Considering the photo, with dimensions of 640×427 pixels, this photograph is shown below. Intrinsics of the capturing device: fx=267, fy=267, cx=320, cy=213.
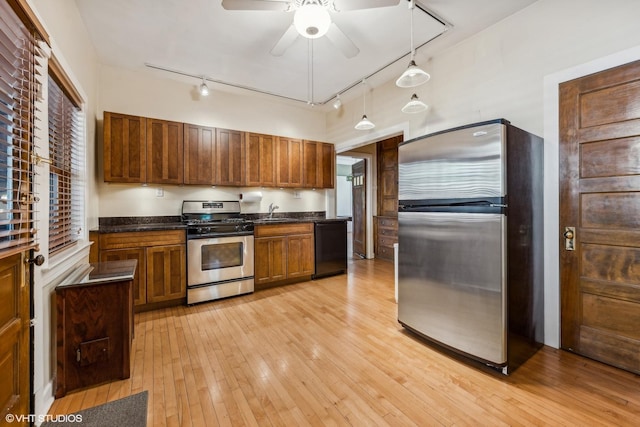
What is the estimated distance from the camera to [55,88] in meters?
1.99

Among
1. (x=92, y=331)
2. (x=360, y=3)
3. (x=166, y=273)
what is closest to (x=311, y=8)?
(x=360, y=3)

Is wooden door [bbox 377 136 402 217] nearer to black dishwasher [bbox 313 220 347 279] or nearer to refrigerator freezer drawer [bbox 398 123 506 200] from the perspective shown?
black dishwasher [bbox 313 220 347 279]

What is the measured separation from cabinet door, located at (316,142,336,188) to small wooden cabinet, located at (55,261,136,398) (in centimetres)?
346

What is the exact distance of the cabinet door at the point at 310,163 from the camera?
469 centimetres

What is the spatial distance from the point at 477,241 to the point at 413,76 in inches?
55.9

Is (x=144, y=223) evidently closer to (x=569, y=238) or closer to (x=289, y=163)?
(x=289, y=163)

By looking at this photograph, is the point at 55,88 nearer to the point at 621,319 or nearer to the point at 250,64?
the point at 250,64

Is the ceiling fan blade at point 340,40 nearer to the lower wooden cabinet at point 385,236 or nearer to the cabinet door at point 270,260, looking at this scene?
the cabinet door at point 270,260

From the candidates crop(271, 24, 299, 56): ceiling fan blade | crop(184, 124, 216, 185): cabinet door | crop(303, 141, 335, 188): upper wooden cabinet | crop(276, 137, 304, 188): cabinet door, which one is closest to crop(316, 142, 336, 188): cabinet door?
crop(303, 141, 335, 188): upper wooden cabinet

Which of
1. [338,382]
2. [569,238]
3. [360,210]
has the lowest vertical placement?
[338,382]

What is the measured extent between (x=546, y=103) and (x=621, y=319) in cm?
177

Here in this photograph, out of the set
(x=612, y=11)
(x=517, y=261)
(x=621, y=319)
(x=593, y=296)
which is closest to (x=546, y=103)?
(x=612, y=11)

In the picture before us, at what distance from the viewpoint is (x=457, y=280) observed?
204cm

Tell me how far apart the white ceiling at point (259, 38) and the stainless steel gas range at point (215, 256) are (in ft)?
6.17
